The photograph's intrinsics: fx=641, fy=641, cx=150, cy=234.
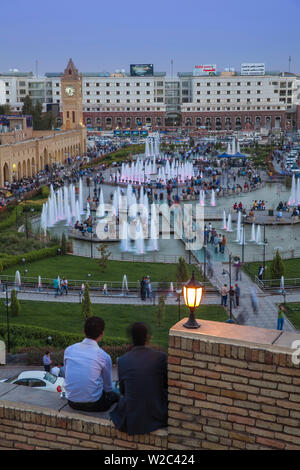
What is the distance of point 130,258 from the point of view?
21578mm

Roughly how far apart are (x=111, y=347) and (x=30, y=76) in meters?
94.1

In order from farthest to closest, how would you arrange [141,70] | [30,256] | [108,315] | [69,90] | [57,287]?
1. [141,70]
2. [69,90]
3. [30,256]
4. [57,287]
5. [108,315]

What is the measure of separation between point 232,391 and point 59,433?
51.4 inches

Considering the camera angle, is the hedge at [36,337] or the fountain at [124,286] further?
the fountain at [124,286]

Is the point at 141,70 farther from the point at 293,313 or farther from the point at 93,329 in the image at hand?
the point at 93,329

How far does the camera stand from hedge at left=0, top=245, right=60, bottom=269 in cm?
1945

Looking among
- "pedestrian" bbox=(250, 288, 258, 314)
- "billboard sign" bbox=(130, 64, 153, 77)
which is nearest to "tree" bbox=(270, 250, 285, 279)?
"pedestrian" bbox=(250, 288, 258, 314)

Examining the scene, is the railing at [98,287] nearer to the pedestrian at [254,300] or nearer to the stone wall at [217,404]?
the pedestrian at [254,300]

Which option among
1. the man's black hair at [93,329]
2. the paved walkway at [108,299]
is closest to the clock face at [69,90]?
the paved walkway at [108,299]

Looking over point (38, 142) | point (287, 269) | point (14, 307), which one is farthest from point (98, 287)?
point (38, 142)

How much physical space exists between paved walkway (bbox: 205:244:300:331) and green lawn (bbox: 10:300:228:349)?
0.57 m

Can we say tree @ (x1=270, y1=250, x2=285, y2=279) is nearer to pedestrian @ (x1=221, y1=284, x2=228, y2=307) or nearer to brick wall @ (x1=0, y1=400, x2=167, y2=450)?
pedestrian @ (x1=221, y1=284, x2=228, y2=307)

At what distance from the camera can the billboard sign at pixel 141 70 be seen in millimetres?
94312
